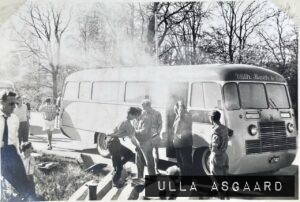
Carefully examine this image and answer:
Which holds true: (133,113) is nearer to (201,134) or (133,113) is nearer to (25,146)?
(201,134)

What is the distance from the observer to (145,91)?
4074 mm

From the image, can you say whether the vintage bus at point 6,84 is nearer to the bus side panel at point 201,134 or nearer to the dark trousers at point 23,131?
the dark trousers at point 23,131

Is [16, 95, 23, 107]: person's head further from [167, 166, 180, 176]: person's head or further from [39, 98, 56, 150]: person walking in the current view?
[167, 166, 180, 176]: person's head

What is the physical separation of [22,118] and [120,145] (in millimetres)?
1058

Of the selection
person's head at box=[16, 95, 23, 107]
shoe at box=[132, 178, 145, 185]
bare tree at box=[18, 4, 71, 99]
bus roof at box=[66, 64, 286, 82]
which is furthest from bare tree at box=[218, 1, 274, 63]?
person's head at box=[16, 95, 23, 107]

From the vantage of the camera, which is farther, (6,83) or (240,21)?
(240,21)

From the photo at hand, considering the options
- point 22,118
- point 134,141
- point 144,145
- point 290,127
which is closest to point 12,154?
point 22,118

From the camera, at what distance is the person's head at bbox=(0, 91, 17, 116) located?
3908mm

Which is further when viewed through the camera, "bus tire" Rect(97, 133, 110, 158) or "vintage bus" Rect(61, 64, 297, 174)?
"bus tire" Rect(97, 133, 110, 158)

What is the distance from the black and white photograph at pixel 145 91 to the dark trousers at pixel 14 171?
0.01 metres

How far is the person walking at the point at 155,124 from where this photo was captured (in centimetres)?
396

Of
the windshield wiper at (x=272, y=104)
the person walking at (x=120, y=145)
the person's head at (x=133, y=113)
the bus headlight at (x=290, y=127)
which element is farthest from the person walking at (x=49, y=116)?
the bus headlight at (x=290, y=127)

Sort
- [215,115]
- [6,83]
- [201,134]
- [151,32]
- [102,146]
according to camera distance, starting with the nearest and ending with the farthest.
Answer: [215,115]
[201,134]
[6,83]
[151,32]
[102,146]

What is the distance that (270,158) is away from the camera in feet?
12.8
